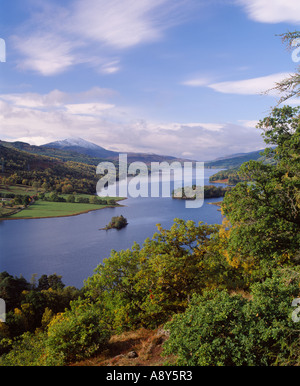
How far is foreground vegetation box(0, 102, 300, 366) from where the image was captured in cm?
474

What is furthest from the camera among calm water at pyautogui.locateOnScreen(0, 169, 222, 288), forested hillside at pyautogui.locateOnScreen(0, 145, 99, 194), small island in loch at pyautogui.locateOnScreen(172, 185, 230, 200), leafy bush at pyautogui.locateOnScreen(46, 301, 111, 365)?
forested hillside at pyautogui.locateOnScreen(0, 145, 99, 194)

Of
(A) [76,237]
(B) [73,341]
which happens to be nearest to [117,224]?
(A) [76,237]

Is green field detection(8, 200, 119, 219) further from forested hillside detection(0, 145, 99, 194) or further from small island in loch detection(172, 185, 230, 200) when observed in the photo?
small island in loch detection(172, 185, 230, 200)

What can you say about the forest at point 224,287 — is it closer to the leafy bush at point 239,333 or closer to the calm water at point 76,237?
the leafy bush at point 239,333

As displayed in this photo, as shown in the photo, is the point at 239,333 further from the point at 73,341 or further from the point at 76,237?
the point at 76,237

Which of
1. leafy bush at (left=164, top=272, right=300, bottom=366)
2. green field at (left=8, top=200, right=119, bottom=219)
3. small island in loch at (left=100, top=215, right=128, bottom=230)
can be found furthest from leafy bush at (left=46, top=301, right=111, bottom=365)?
green field at (left=8, top=200, right=119, bottom=219)

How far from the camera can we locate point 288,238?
792 centimetres

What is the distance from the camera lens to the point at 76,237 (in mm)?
52156

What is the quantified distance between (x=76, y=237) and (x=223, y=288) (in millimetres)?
45882

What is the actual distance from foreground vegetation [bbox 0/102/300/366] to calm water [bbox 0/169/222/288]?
2681 centimetres

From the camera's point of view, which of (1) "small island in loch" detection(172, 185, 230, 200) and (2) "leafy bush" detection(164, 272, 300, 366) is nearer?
(2) "leafy bush" detection(164, 272, 300, 366)

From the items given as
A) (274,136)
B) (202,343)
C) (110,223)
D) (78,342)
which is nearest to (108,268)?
(78,342)

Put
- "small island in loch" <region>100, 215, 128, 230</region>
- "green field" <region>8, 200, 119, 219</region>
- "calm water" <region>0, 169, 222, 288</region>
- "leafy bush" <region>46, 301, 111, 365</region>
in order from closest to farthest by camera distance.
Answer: "leafy bush" <region>46, 301, 111, 365</region> → "calm water" <region>0, 169, 222, 288</region> → "small island in loch" <region>100, 215, 128, 230</region> → "green field" <region>8, 200, 119, 219</region>

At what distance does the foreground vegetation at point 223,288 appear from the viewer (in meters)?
4.74
